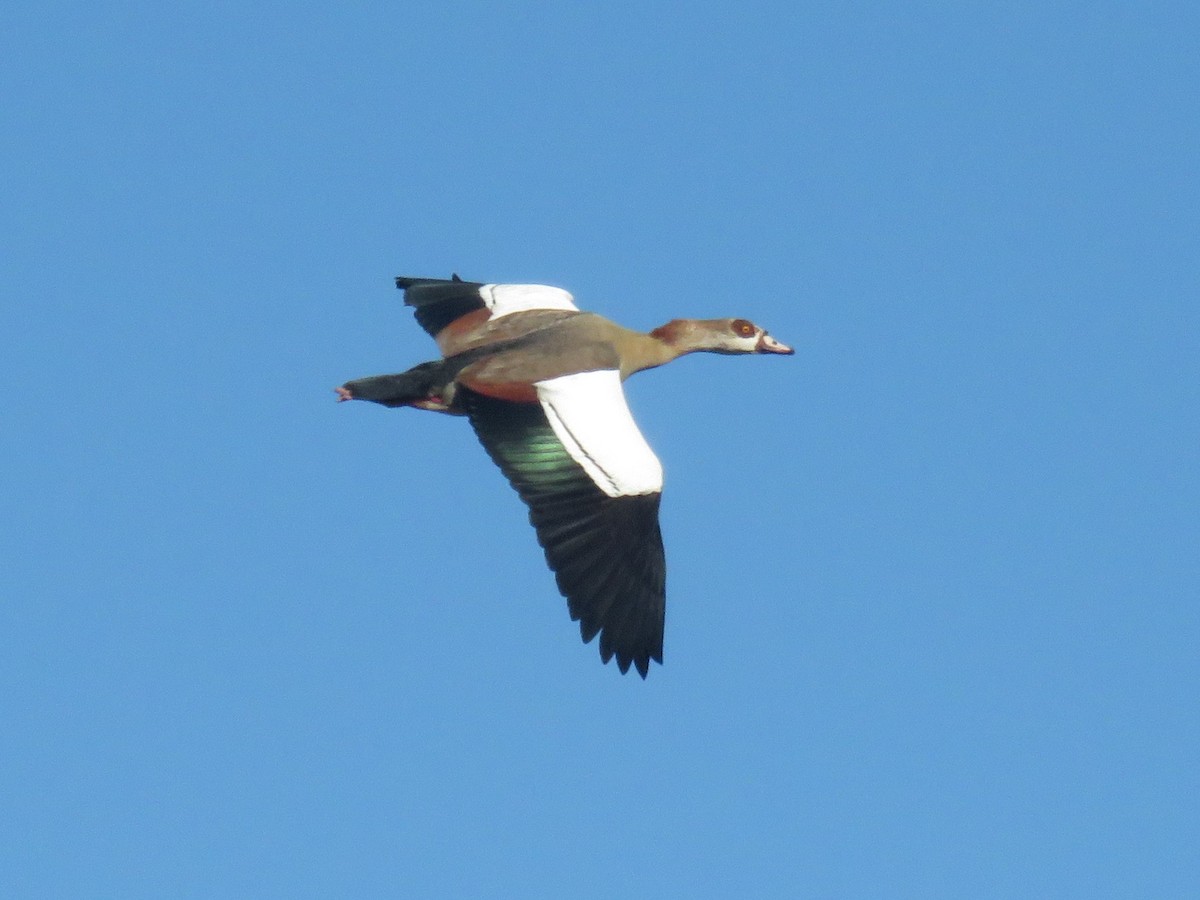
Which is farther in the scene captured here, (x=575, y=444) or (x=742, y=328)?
(x=742, y=328)

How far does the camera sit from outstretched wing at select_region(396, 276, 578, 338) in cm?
1795

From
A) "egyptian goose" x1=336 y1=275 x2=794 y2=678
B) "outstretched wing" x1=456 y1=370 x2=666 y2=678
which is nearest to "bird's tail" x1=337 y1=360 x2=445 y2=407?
"egyptian goose" x1=336 y1=275 x2=794 y2=678

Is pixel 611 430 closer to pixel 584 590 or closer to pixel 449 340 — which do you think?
pixel 584 590

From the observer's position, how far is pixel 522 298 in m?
18.0

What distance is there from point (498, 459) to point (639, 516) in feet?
3.67

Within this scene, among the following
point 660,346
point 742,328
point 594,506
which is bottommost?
point 594,506

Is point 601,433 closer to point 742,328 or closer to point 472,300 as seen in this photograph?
point 472,300

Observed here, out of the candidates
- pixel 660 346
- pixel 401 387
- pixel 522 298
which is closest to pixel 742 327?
pixel 660 346

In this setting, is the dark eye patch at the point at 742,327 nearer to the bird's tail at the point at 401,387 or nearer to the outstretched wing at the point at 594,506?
the outstretched wing at the point at 594,506

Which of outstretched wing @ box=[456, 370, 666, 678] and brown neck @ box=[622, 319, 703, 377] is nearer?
outstretched wing @ box=[456, 370, 666, 678]

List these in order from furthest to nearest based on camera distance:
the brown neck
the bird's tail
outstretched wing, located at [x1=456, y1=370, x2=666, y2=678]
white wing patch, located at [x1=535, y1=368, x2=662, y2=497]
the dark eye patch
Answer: the dark eye patch → the brown neck → the bird's tail → white wing patch, located at [x1=535, y1=368, x2=662, y2=497] → outstretched wing, located at [x1=456, y1=370, x2=666, y2=678]

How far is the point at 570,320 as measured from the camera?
1723 cm

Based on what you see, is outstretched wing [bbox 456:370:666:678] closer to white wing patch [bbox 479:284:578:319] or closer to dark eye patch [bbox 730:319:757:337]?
white wing patch [bbox 479:284:578:319]

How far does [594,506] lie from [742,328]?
414 cm
